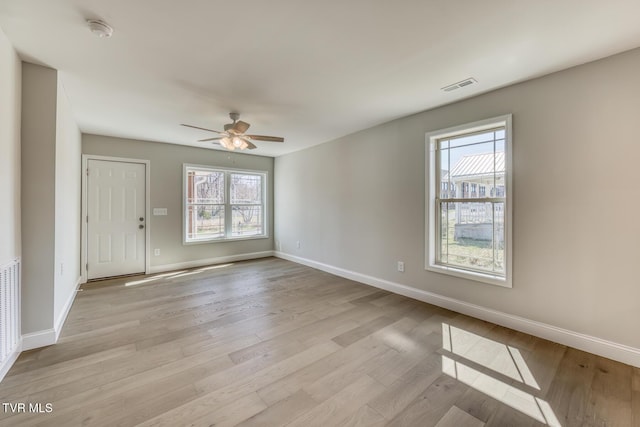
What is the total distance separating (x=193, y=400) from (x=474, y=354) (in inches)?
86.7

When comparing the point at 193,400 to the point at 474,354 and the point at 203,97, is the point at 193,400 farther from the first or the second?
the point at 203,97

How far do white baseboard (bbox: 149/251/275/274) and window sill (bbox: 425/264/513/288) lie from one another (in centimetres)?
402

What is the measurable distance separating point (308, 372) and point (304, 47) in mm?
2512

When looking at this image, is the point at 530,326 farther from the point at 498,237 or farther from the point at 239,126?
the point at 239,126


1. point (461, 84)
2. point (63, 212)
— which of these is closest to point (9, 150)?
point (63, 212)

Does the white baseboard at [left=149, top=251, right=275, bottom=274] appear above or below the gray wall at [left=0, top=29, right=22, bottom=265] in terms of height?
below

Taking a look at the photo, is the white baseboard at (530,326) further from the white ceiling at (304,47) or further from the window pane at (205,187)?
the window pane at (205,187)

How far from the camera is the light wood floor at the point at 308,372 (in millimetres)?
1638

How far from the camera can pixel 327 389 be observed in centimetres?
187

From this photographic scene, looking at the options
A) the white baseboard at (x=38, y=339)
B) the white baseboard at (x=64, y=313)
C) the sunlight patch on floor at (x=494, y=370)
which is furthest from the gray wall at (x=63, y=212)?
the sunlight patch on floor at (x=494, y=370)

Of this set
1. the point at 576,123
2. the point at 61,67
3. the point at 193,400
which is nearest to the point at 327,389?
the point at 193,400

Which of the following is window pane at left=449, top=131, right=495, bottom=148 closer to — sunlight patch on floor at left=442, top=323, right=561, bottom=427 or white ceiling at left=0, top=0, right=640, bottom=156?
white ceiling at left=0, top=0, right=640, bottom=156

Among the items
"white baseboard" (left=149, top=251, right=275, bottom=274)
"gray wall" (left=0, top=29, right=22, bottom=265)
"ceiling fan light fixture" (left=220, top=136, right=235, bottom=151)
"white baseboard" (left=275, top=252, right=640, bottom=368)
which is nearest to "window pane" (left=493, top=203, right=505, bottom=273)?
"white baseboard" (left=275, top=252, right=640, bottom=368)

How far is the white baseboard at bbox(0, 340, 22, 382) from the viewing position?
6.41 ft
